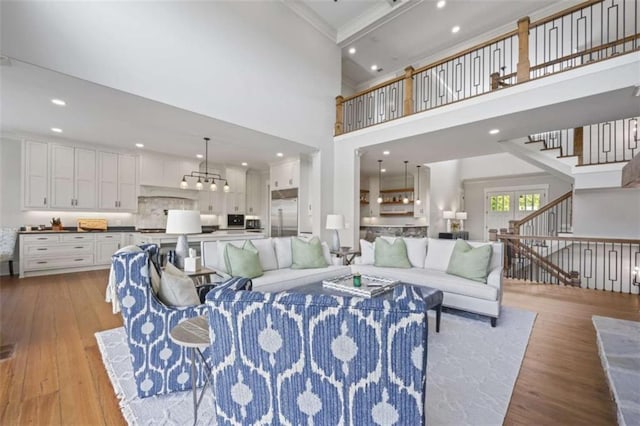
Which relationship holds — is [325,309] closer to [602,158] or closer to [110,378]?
[110,378]

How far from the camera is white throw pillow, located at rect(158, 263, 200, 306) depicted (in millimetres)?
1896

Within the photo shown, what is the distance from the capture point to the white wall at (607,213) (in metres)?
5.48

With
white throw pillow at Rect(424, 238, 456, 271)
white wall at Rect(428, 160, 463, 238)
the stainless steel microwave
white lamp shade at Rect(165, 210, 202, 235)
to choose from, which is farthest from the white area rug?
white wall at Rect(428, 160, 463, 238)

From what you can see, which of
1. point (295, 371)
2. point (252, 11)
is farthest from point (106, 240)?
point (295, 371)

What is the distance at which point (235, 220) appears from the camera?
26.9ft

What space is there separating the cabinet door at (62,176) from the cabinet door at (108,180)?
473 millimetres

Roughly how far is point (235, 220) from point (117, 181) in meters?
3.04

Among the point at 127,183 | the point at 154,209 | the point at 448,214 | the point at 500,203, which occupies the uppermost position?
the point at 127,183

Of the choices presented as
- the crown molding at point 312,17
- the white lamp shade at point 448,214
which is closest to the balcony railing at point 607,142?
the white lamp shade at point 448,214

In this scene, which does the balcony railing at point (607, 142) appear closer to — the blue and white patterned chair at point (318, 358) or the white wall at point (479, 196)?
the white wall at point (479, 196)

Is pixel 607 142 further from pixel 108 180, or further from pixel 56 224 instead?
pixel 56 224

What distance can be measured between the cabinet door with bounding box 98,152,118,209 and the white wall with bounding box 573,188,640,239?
1031 cm

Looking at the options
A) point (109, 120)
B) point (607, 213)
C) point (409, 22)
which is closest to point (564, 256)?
point (607, 213)

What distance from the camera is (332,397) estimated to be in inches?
36.3
